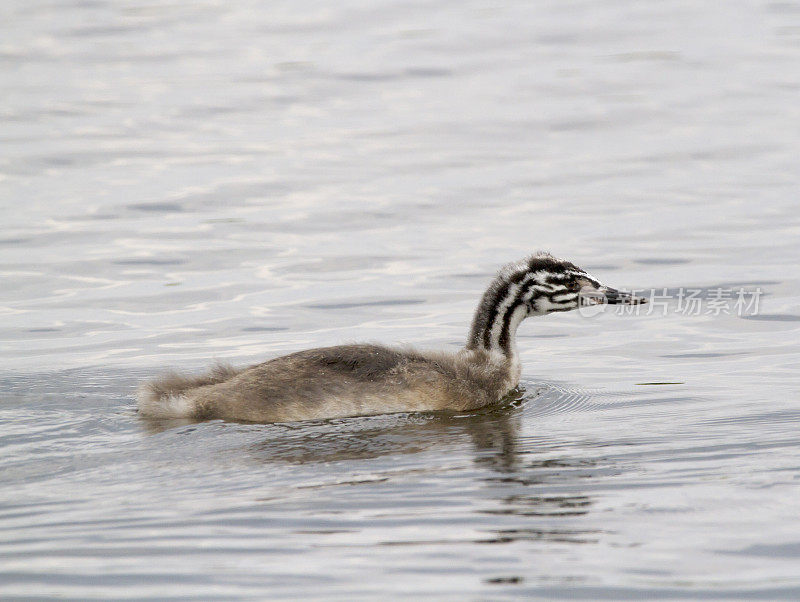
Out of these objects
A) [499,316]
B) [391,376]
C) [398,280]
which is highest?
[398,280]

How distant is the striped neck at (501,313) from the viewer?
10.9 m

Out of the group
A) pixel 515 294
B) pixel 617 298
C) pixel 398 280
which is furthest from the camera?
pixel 398 280

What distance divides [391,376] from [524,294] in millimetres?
1591

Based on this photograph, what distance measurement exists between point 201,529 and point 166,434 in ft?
6.86

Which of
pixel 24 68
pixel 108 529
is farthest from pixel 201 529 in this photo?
pixel 24 68

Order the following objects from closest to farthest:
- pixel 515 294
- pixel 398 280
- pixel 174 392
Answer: pixel 174 392
pixel 515 294
pixel 398 280

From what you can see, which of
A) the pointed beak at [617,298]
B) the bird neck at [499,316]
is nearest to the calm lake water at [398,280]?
the bird neck at [499,316]

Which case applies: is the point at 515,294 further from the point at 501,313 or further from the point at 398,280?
the point at 398,280

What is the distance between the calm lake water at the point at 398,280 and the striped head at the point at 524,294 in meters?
0.56

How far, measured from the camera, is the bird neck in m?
10.9

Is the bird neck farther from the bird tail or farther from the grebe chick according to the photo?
the bird tail

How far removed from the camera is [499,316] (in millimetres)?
10930

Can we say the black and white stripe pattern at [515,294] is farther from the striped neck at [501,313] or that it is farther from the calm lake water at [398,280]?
the calm lake water at [398,280]

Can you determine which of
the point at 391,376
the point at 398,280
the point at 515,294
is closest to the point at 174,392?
the point at 391,376
